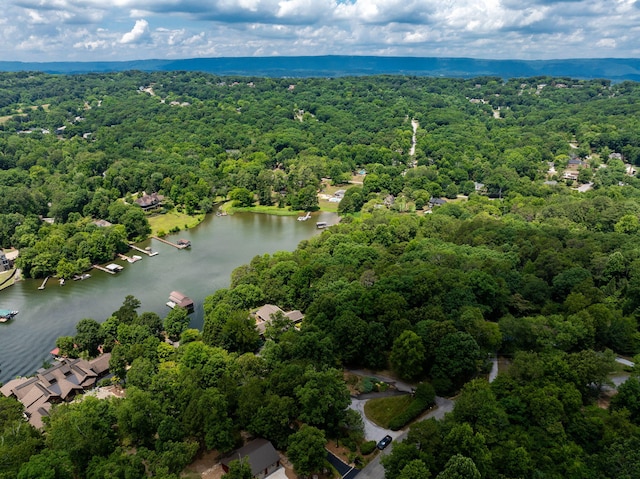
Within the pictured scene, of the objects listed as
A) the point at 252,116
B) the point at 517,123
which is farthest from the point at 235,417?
the point at 517,123

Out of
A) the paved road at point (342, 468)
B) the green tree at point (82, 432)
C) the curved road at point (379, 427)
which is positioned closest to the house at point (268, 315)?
the curved road at point (379, 427)

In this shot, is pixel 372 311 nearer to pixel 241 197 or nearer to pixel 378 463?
pixel 378 463

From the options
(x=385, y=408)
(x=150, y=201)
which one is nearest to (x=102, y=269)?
(x=150, y=201)

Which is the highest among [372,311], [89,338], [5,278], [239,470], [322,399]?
[372,311]

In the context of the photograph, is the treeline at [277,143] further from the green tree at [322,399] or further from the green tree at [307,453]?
the green tree at [307,453]

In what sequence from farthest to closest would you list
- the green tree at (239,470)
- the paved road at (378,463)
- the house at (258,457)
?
1. the paved road at (378,463)
2. the house at (258,457)
3. the green tree at (239,470)

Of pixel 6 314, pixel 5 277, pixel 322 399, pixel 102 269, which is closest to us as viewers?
pixel 322 399

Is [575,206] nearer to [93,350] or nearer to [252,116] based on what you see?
[93,350]

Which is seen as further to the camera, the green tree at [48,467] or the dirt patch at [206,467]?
the dirt patch at [206,467]
